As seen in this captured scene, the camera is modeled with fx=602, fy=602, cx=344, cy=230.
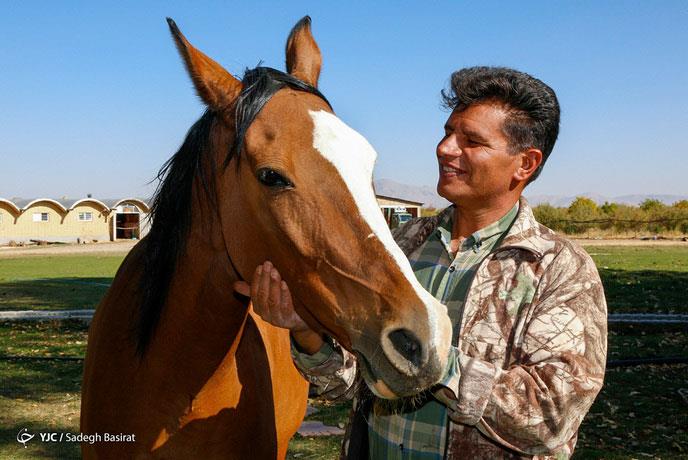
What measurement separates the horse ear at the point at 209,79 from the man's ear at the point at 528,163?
1.10 m

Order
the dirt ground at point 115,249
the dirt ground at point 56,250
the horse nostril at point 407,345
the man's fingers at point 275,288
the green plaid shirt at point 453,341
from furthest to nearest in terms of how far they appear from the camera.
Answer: the dirt ground at point 115,249 < the dirt ground at point 56,250 < the green plaid shirt at point 453,341 < the man's fingers at point 275,288 < the horse nostril at point 407,345

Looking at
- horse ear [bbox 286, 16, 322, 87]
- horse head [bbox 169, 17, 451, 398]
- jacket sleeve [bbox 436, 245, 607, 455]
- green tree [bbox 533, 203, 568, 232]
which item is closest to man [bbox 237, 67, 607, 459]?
jacket sleeve [bbox 436, 245, 607, 455]

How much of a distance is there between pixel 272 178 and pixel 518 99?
965mm

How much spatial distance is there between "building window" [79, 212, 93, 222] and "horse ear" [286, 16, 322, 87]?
50146 millimetres

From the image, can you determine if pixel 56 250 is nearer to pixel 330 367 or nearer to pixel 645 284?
pixel 645 284

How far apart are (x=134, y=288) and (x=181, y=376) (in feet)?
1.77

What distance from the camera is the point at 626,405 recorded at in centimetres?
634

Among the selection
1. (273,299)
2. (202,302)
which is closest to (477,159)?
(273,299)

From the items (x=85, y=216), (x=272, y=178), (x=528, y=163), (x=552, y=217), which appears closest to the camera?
(x=272, y=178)

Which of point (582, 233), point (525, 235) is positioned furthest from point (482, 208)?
point (582, 233)

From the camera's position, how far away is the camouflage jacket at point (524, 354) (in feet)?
5.93

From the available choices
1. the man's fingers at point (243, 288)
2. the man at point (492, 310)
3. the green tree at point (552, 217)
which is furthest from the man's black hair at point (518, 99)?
the green tree at point (552, 217)

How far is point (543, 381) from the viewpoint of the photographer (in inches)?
72.0

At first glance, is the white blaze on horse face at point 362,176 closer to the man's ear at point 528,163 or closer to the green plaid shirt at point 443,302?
the green plaid shirt at point 443,302
